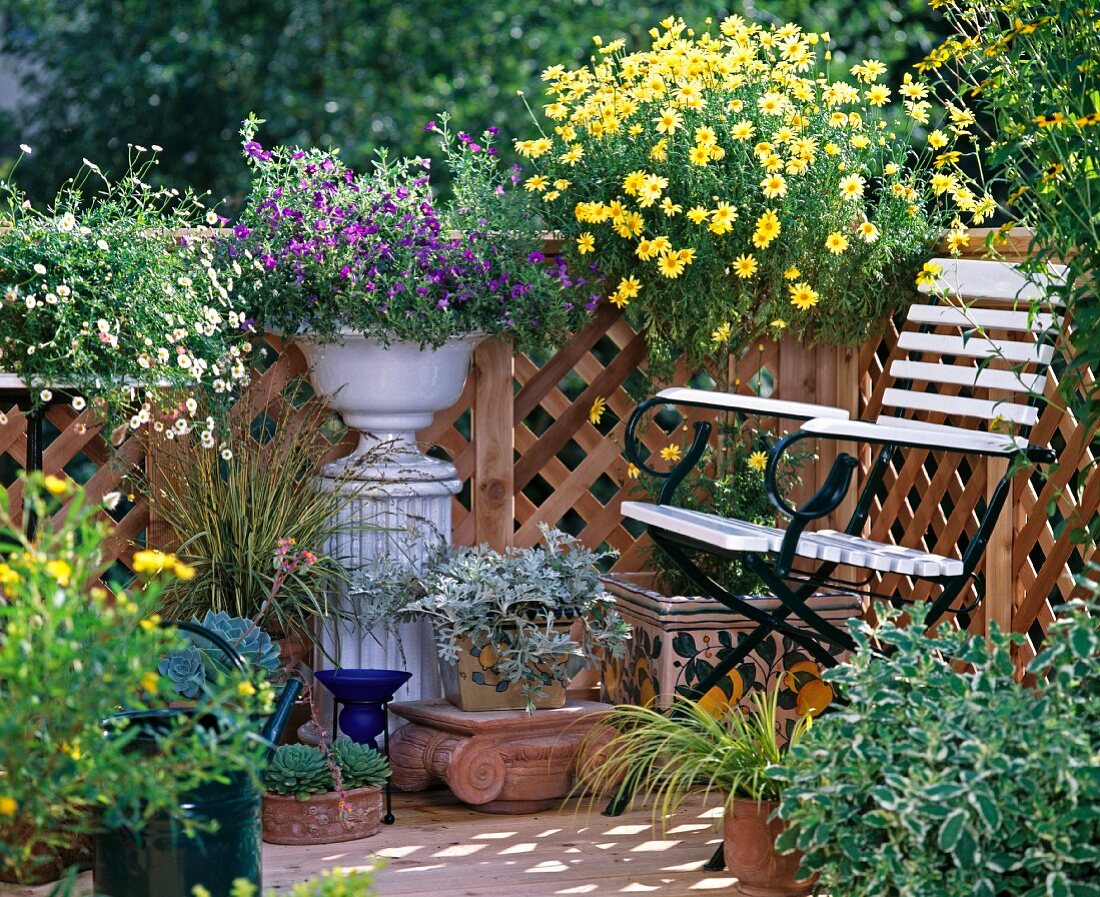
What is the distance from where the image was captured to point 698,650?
334cm

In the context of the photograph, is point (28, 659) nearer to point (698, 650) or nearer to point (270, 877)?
point (270, 877)

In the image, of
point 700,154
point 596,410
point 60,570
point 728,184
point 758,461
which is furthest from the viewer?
point 596,410

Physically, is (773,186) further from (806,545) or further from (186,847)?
(186,847)

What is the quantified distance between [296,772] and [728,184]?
61.0 inches

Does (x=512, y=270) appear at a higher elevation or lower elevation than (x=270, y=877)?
higher

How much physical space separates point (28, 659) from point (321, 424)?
1666 mm

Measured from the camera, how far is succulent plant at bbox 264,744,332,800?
113 inches

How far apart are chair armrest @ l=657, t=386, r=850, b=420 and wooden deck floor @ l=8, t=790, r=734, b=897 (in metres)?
0.82

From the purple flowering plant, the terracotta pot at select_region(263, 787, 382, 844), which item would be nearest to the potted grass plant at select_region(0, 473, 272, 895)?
the terracotta pot at select_region(263, 787, 382, 844)

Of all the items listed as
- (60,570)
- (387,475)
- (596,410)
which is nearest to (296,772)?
(387,475)

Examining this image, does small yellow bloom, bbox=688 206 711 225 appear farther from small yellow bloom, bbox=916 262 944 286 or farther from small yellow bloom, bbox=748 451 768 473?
small yellow bloom, bbox=748 451 768 473

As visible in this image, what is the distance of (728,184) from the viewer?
342 cm

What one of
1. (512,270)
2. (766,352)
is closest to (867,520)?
(766,352)

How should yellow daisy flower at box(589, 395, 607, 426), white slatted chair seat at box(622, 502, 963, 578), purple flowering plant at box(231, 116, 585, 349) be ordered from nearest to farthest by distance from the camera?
white slatted chair seat at box(622, 502, 963, 578) → purple flowering plant at box(231, 116, 585, 349) → yellow daisy flower at box(589, 395, 607, 426)
